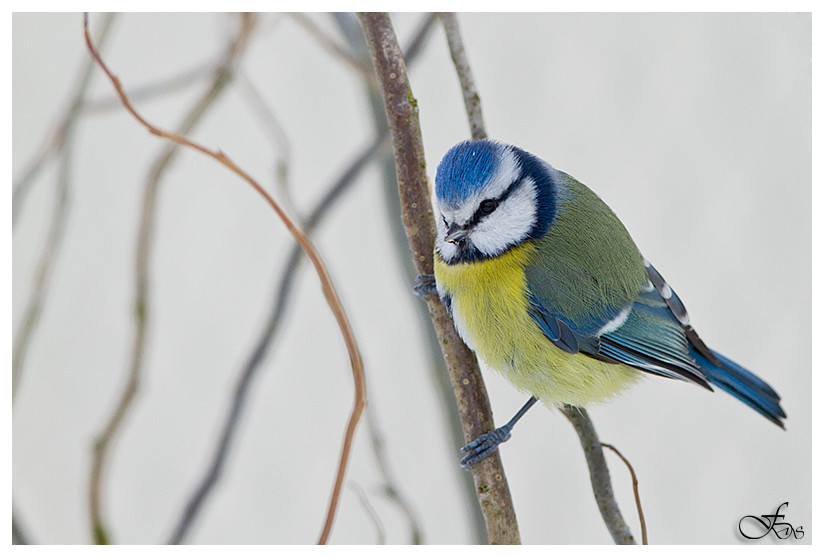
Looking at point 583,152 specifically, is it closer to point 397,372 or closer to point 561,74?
point 561,74

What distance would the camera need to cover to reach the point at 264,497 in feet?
2.77

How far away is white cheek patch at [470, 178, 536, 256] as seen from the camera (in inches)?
25.4

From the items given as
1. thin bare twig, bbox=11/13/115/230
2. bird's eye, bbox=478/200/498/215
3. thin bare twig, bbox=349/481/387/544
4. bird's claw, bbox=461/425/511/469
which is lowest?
thin bare twig, bbox=349/481/387/544

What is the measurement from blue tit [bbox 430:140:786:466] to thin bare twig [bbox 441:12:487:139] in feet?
0.15

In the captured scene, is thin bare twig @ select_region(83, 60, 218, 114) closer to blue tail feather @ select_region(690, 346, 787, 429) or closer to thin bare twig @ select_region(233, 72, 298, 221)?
thin bare twig @ select_region(233, 72, 298, 221)

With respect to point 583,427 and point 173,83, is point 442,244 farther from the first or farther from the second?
point 173,83

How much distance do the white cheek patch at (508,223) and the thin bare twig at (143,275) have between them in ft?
1.22

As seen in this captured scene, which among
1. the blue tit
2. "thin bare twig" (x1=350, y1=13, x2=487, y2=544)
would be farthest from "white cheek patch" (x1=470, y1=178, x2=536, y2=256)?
"thin bare twig" (x1=350, y1=13, x2=487, y2=544)

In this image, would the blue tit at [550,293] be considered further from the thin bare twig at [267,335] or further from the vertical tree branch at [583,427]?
the thin bare twig at [267,335]

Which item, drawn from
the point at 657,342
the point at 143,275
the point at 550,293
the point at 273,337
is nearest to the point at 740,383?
the point at 657,342

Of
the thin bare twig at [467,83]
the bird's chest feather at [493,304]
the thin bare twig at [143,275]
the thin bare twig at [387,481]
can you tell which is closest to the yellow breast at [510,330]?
the bird's chest feather at [493,304]
